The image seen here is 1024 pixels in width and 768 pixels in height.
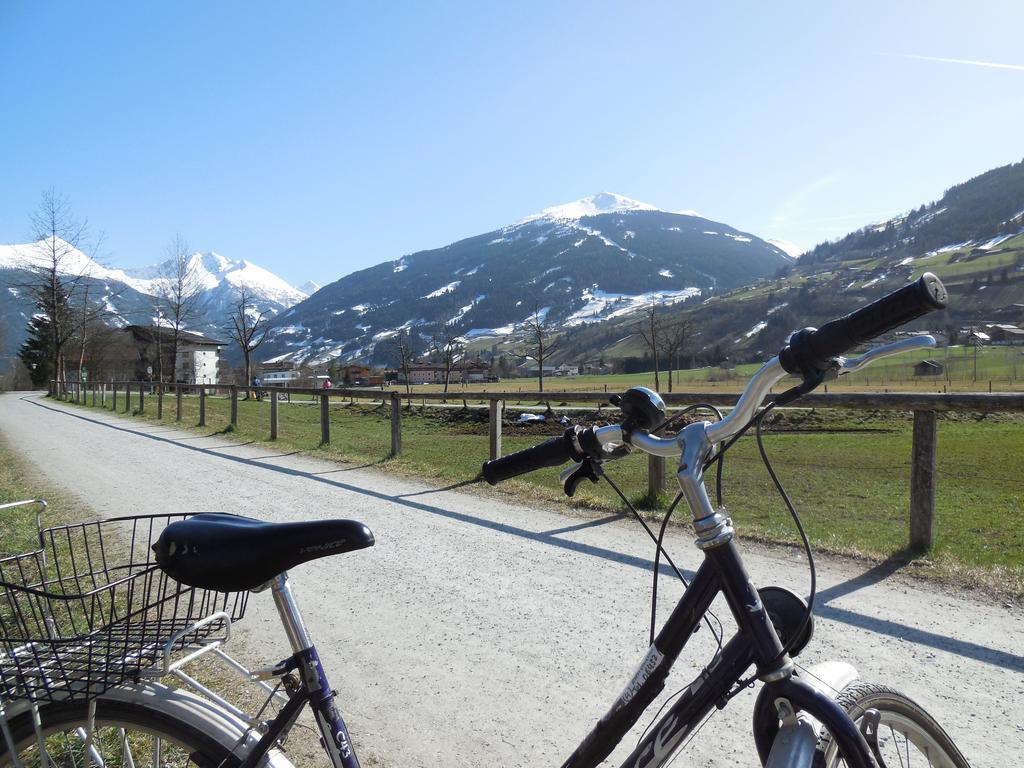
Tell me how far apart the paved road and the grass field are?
841 millimetres

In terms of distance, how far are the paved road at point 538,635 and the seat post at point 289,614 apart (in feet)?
4.32

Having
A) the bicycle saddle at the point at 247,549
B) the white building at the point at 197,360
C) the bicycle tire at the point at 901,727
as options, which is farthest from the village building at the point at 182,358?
the bicycle tire at the point at 901,727

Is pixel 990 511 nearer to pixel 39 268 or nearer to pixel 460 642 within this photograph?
pixel 460 642

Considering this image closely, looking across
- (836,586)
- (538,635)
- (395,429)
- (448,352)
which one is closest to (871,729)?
(538,635)

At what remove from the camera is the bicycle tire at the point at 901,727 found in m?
1.46

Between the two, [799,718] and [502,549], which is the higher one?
[799,718]

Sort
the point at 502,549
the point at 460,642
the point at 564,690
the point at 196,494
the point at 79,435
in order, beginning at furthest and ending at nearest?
the point at 79,435
the point at 196,494
the point at 502,549
the point at 460,642
the point at 564,690

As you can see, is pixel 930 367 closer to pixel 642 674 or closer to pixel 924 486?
pixel 924 486

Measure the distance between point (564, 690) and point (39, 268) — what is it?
36264mm

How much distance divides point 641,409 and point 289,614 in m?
0.98

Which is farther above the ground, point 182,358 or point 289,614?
point 182,358

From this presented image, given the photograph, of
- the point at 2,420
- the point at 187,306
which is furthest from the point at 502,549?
the point at 187,306

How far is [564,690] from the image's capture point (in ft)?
9.93

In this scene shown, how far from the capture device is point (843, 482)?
14.0 m
